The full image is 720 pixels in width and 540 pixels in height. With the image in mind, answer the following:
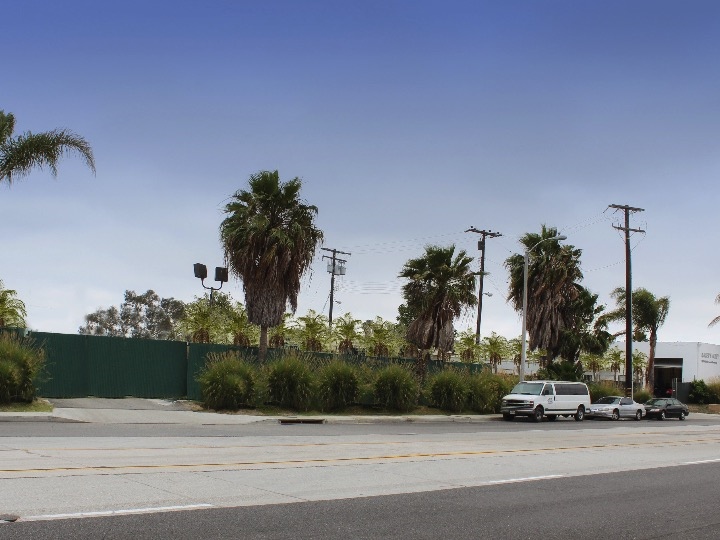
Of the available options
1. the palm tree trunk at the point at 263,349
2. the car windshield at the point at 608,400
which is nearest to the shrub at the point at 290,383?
the palm tree trunk at the point at 263,349

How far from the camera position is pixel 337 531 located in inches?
323

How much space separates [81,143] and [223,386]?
985 centimetres

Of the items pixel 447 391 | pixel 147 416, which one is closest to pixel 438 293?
pixel 447 391

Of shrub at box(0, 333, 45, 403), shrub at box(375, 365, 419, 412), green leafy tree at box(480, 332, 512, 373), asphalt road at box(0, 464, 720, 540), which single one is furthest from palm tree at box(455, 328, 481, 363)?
asphalt road at box(0, 464, 720, 540)

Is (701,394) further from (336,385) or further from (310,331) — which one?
(336,385)

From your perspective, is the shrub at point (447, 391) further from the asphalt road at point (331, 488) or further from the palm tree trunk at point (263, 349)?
the asphalt road at point (331, 488)

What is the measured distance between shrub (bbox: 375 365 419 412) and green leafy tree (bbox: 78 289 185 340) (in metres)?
63.7

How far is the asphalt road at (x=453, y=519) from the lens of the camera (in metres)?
7.83

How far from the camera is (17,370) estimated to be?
2377 centimetres

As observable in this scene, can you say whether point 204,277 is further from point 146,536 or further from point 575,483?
point 146,536

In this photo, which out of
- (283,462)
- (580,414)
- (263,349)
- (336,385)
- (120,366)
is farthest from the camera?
(580,414)

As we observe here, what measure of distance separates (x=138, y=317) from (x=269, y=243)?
2694 inches

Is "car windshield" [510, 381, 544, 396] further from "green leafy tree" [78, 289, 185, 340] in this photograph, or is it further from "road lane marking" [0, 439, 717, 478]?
"green leafy tree" [78, 289, 185, 340]

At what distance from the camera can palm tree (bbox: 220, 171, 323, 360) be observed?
3231 centimetres
